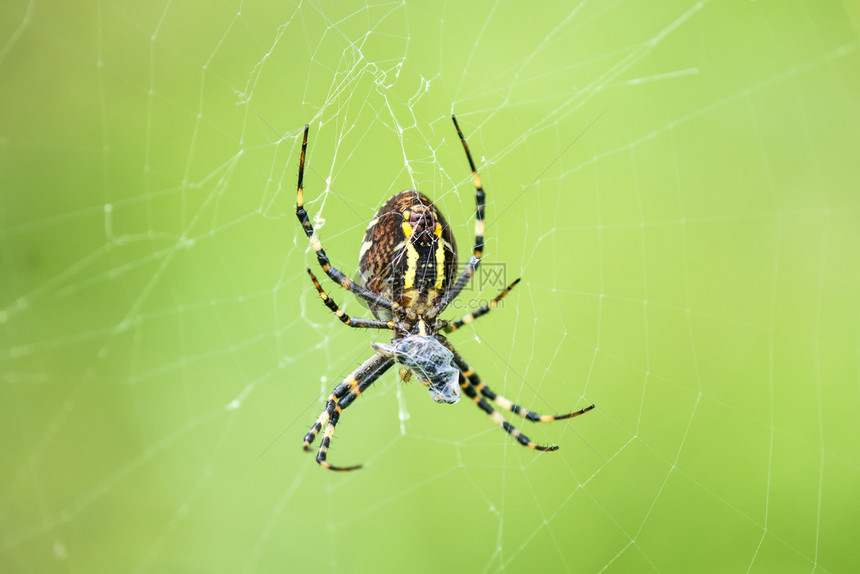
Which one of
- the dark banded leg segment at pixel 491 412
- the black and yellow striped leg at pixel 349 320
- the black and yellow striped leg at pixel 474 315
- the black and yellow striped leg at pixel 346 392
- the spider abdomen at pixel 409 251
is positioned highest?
the spider abdomen at pixel 409 251

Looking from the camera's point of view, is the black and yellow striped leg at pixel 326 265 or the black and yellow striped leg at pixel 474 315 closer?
the black and yellow striped leg at pixel 326 265

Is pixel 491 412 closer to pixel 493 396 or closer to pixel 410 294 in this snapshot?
pixel 493 396

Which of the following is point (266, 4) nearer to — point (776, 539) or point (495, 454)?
point (495, 454)

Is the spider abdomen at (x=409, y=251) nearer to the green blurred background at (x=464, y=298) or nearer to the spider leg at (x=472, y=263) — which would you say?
the spider leg at (x=472, y=263)

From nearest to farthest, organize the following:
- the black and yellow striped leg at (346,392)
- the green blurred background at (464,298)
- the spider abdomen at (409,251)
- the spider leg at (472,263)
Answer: the spider abdomen at (409,251) → the spider leg at (472,263) → the black and yellow striped leg at (346,392) → the green blurred background at (464,298)

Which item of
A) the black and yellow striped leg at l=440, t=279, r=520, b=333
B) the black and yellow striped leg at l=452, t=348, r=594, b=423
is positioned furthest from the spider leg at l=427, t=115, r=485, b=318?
the black and yellow striped leg at l=452, t=348, r=594, b=423

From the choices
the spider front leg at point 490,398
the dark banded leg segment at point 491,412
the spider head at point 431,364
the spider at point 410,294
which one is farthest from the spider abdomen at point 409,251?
the dark banded leg segment at point 491,412

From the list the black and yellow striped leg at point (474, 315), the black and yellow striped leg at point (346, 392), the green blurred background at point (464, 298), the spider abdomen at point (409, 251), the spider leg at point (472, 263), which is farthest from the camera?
the green blurred background at point (464, 298)

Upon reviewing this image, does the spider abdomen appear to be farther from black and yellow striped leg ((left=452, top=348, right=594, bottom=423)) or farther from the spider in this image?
black and yellow striped leg ((left=452, top=348, right=594, bottom=423))

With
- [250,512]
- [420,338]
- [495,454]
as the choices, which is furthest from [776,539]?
[250,512]
